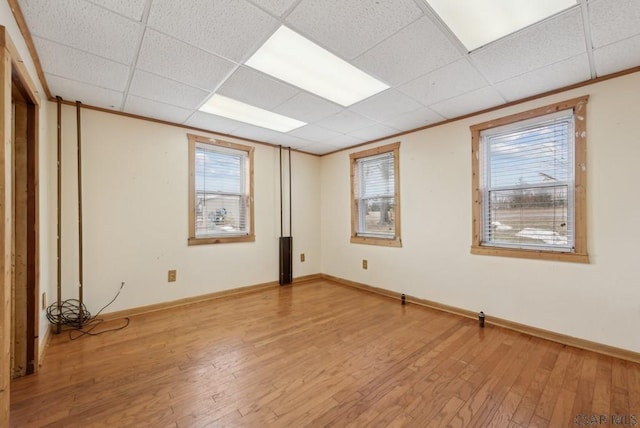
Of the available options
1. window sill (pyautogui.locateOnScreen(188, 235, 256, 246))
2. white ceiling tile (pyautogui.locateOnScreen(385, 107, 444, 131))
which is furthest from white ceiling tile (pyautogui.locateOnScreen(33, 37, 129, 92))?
white ceiling tile (pyautogui.locateOnScreen(385, 107, 444, 131))

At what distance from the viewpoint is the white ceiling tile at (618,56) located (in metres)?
1.89

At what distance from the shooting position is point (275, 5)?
1.55 metres

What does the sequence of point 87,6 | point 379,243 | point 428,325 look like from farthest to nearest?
Result: point 379,243 → point 428,325 → point 87,6

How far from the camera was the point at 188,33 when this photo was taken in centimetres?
178

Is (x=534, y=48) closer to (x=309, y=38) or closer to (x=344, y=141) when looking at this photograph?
(x=309, y=38)

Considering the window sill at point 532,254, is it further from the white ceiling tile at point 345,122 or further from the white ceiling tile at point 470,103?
the white ceiling tile at point 345,122

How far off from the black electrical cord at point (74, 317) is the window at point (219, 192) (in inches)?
48.8

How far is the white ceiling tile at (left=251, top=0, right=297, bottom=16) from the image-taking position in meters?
1.52

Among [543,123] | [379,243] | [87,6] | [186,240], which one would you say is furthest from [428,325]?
[87,6]

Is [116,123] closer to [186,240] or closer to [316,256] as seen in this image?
[186,240]

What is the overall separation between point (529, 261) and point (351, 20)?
2.76 meters

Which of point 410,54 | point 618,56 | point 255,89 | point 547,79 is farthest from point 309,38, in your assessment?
point 618,56

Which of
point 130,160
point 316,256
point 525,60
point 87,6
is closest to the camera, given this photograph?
point 87,6

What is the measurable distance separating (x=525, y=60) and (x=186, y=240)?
3990 millimetres
